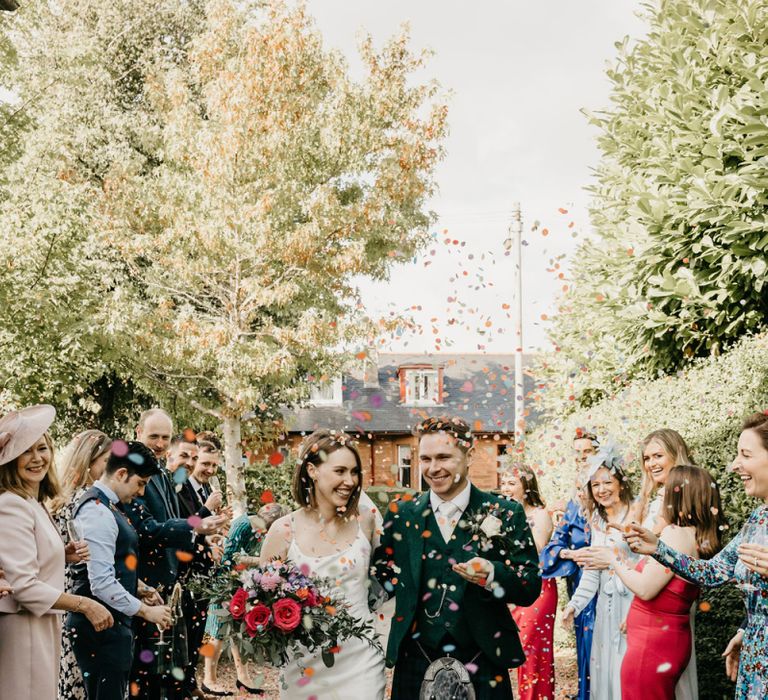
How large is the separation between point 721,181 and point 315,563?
5.34m

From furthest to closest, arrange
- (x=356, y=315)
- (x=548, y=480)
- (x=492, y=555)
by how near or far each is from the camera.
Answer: (x=356, y=315), (x=548, y=480), (x=492, y=555)

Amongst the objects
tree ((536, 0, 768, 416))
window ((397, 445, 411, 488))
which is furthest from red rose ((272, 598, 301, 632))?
window ((397, 445, 411, 488))

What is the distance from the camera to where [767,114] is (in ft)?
24.0

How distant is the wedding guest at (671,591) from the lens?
16.1 feet

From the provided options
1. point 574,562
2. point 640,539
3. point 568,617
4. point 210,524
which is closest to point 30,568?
point 210,524

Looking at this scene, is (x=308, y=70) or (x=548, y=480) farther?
(x=308, y=70)

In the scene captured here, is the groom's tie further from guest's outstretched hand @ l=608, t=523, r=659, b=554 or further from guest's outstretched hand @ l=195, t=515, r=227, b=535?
guest's outstretched hand @ l=195, t=515, r=227, b=535

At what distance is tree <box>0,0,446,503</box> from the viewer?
1767 centimetres

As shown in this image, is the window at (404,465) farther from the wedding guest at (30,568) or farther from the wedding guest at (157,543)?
the wedding guest at (30,568)

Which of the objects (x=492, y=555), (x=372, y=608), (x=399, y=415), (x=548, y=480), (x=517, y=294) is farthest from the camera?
(x=399, y=415)

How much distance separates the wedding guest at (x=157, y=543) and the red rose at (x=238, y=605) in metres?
1.61

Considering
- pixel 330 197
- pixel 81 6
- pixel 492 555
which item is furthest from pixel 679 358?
pixel 81 6

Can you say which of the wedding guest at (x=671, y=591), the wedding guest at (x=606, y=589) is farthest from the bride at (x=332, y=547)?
the wedding guest at (x=606, y=589)

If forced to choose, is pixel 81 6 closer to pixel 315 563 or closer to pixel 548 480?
pixel 548 480
